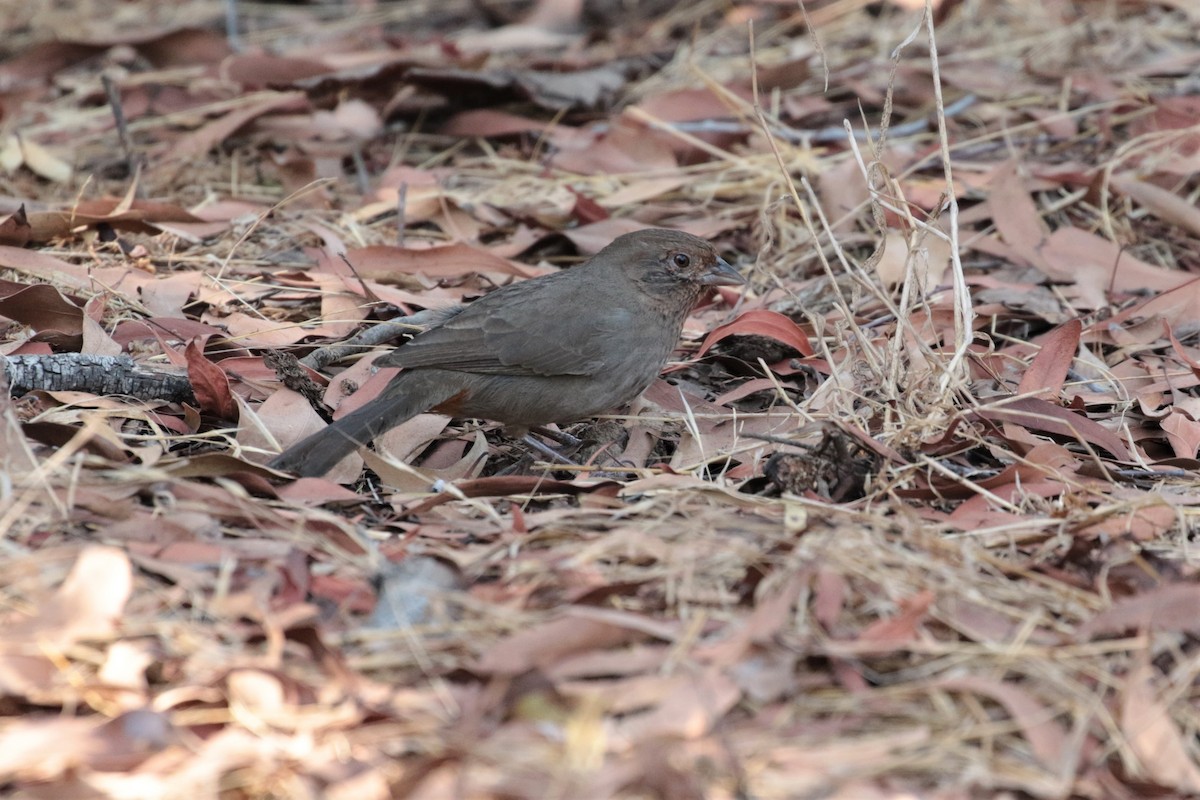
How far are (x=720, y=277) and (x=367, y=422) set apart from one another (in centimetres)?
161

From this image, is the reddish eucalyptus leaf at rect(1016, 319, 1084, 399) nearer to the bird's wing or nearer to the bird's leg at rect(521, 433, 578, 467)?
the bird's wing

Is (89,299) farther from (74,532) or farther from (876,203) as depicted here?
(876,203)

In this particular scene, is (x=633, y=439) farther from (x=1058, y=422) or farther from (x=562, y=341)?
(x=1058, y=422)

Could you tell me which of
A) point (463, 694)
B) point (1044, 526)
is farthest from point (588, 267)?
point (463, 694)

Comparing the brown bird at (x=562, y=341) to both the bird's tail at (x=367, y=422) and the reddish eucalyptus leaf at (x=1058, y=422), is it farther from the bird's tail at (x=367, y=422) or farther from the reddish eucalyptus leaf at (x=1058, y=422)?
the reddish eucalyptus leaf at (x=1058, y=422)

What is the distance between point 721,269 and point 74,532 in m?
2.72

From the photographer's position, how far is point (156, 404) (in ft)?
14.4

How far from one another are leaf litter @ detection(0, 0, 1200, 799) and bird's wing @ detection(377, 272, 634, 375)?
32cm

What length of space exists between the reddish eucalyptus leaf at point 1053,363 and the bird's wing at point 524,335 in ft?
4.67

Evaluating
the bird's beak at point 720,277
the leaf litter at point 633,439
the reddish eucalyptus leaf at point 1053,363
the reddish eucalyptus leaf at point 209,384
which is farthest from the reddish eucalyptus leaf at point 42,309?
the reddish eucalyptus leaf at point 1053,363

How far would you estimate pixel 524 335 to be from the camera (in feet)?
15.8

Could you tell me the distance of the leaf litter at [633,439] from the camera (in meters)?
2.72

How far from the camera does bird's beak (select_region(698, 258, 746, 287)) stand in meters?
5.16

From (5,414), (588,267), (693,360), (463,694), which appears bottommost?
(693,360)
